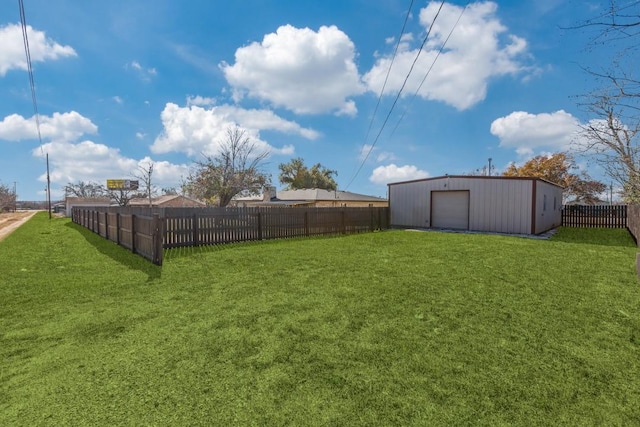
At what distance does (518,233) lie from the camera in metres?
13.5

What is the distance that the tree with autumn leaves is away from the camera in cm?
3191

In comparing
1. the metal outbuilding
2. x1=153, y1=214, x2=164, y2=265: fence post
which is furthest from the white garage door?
x1=153, y1=214, x2=164, y2=265: fence post

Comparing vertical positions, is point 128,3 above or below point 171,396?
above

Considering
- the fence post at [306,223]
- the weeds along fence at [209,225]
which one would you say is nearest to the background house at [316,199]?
the weeds along fence at [209,225]

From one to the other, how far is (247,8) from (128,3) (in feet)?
11.3

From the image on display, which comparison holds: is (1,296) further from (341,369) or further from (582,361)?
(582,361)

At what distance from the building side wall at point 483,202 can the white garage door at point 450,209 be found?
0.77ft

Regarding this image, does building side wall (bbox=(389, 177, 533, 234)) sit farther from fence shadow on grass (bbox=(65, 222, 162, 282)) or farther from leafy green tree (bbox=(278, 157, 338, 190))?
leafy green tree (bbox=(278, 157, 338, 190))

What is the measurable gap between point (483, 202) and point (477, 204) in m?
0.28

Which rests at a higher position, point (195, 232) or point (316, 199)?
point (316, 199)

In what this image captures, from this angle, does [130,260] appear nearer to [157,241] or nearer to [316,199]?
[157,241]

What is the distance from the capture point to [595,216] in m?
18.2

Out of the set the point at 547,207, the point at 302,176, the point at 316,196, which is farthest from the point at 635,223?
the point at 302,176

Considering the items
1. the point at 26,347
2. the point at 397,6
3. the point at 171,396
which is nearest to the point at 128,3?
the point at 397,6
